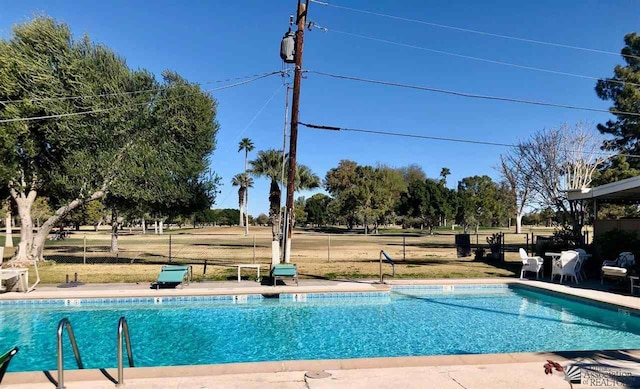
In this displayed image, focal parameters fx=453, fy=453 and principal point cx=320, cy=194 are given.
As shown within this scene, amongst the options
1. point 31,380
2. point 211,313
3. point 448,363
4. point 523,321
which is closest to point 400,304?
point 523,321

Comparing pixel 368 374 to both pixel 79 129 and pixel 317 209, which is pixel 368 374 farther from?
pixel 317 209

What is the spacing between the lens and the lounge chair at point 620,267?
12566mm

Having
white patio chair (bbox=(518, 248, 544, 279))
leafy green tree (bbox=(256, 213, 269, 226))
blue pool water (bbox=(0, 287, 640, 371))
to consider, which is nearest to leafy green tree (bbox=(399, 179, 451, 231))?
leafy green tree (bbox=(256, 213, 269, 226))

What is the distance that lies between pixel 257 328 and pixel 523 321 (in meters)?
6.18

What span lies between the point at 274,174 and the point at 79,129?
1945 centimetres

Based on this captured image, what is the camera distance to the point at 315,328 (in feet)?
32.4

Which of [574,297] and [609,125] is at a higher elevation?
[609,125]

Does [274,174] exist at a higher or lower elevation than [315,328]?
higher

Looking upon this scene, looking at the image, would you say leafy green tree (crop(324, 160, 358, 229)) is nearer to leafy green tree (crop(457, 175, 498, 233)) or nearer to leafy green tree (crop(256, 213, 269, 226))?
leafy green tree (crop(457, 175, 498, 233))

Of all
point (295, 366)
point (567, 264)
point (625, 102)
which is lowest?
point (295, 366)

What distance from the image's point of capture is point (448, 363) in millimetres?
6074

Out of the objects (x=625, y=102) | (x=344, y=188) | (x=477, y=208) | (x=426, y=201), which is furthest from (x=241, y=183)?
(x=625, y=102)

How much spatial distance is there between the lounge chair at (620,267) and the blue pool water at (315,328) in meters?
1.66

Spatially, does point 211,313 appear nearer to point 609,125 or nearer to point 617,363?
point 617,363
